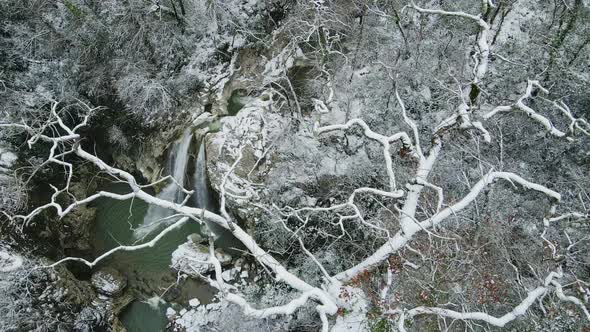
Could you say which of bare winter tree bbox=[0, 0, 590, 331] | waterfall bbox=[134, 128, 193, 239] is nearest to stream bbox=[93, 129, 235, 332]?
waterfall bbox=[134, 128, 193, 239]

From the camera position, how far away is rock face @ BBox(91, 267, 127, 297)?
11.9m

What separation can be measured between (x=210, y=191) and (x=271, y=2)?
7418 millimetres

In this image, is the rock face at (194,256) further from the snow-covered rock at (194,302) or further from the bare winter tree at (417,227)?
the bare winter tree at (417,227)

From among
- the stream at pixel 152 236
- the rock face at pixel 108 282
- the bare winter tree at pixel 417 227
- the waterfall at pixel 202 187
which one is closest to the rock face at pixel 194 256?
the stream at pixel 152 236

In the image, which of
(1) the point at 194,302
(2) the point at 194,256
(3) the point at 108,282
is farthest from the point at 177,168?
(1) the point at 194,302

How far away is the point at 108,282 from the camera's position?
12.0 metres

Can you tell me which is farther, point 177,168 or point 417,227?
point 177,168

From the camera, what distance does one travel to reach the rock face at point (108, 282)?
39.1 ft

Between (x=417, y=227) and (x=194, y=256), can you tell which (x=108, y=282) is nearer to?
(x=194, y=256)

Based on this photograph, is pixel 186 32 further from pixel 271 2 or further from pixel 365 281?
pixel 365 281

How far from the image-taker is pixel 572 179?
11.0 metres

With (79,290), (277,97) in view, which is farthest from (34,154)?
(277,97)

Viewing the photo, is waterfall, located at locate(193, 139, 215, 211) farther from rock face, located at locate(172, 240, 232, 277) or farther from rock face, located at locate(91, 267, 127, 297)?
rock face, located at locate(91, 267, 127, 297)

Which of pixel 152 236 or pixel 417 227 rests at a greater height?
pixel 417 227
